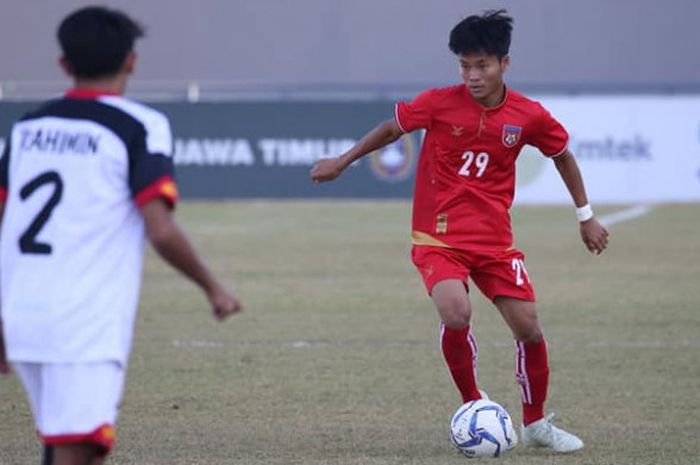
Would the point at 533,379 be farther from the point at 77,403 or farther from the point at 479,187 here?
the point at 77,403

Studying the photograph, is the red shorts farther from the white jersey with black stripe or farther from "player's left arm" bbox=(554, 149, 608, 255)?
the white jersey with black stripe

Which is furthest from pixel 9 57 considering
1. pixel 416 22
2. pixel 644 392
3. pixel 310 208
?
pixel 644 392

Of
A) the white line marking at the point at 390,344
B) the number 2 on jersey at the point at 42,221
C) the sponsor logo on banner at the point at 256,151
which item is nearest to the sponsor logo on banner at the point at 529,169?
the sponsor logo on banner at the point at 256,151

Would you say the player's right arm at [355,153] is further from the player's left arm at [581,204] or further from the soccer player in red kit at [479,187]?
the player's left arm at [581,204]

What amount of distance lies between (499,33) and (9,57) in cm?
2832

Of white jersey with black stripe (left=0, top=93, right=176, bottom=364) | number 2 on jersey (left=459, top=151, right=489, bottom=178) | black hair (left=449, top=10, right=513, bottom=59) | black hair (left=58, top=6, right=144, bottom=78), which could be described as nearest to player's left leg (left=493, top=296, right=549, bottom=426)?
number 2 on jersey (left=459, top=151, right=489, bottom=178)

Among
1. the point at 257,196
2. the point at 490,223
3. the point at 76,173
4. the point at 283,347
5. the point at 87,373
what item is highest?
the point at 76,173

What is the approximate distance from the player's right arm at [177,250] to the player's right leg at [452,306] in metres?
2.71

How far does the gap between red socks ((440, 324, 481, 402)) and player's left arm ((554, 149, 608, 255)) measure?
0.70 m

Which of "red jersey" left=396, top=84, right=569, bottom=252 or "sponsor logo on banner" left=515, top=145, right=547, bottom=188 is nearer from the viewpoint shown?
"red jersey" left=396, top=84, right=569, bottom=252

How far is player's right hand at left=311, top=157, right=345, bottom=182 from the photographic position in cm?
736

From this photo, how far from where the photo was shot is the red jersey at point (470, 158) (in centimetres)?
752

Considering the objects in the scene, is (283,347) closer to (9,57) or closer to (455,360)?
(455,360)

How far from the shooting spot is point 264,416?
27.4 ft
